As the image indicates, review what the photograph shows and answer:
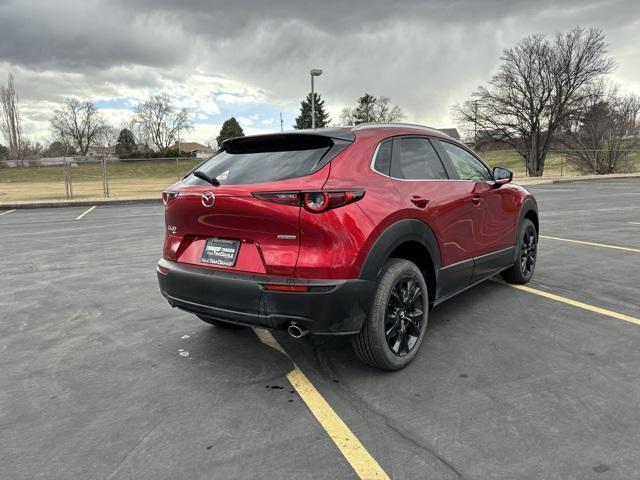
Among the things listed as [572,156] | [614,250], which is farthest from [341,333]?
[572,156]

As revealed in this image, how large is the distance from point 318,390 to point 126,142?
326 feet

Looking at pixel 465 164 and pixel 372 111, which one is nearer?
pixel 465 164

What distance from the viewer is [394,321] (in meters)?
3.29

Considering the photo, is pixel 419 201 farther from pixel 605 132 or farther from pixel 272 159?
pixel 605 132

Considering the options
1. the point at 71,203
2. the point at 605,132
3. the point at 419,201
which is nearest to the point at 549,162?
the point at 605,132

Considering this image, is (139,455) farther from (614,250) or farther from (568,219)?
(568,219)

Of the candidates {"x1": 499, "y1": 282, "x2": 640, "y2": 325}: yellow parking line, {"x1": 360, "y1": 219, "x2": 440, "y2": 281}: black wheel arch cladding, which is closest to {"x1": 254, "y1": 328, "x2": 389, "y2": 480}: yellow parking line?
{"x1": 360, "y1": 219, "x2": 440, "y2": 281}: black wheel arch cladding

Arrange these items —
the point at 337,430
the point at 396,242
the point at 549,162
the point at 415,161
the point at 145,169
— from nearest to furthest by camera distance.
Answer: the point at 337,430 < the point at 396,242 < the point at 415,161 < the point at 549,162 < the point at 145,169

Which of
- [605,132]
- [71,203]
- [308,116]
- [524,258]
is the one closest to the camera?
[524,258]

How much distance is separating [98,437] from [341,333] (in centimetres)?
144

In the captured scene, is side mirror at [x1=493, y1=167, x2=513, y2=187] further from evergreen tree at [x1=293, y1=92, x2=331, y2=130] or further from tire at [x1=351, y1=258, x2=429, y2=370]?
evergreen tree at [x1=293, y1=92, x2=331, y2=130]

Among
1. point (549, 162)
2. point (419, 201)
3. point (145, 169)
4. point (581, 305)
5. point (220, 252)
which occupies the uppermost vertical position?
point (549, 162)

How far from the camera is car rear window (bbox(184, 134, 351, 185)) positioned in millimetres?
3047

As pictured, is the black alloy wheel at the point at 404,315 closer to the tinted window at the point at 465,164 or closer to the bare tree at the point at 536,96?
the tinted window at the point at 465,164
